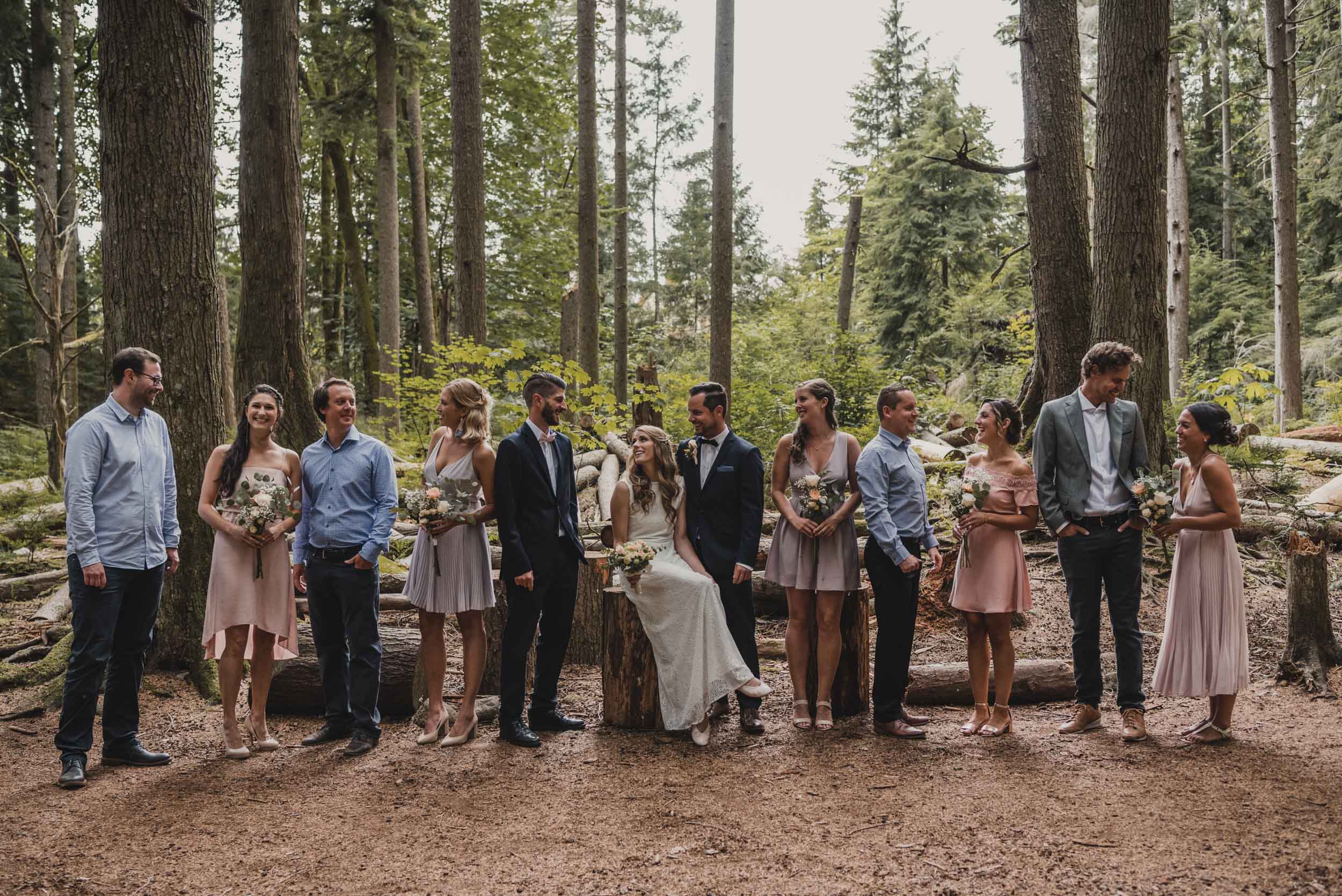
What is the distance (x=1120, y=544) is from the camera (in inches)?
218

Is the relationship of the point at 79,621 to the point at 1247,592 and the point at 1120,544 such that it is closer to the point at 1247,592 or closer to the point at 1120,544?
the point at 1120,544

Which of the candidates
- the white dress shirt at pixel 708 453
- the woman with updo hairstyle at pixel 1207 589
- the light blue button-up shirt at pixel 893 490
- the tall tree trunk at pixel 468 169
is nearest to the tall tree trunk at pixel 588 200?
the tall tree trunk at pixel 468 169

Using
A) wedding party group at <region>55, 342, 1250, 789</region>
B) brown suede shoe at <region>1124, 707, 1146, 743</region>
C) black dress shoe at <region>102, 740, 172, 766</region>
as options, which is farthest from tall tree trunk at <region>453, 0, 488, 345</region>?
brown suede shoe at <region>1124, 707, 1146, 743</region>

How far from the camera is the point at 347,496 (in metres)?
5.69

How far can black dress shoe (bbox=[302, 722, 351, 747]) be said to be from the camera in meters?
5.79

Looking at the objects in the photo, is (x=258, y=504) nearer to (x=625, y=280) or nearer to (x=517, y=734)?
(x=517, y=734)

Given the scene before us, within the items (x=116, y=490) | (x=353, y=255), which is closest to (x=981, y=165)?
(x=116, y=490)

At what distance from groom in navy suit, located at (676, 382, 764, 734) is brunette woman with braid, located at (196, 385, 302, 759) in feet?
8.61

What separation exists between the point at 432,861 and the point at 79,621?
2698 millimetres

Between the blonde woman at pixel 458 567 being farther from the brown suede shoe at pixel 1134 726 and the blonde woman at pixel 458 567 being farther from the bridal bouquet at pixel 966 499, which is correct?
the brown suede shoe at pixel 1134 726

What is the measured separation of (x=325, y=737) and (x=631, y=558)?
7.69ft

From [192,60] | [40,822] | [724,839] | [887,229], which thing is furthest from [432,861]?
[887,229]

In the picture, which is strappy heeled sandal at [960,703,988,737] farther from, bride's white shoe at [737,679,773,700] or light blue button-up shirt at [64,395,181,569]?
light blue button-up shirt at [64,395,181,569]

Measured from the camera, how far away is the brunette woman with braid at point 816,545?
5.84 meters
